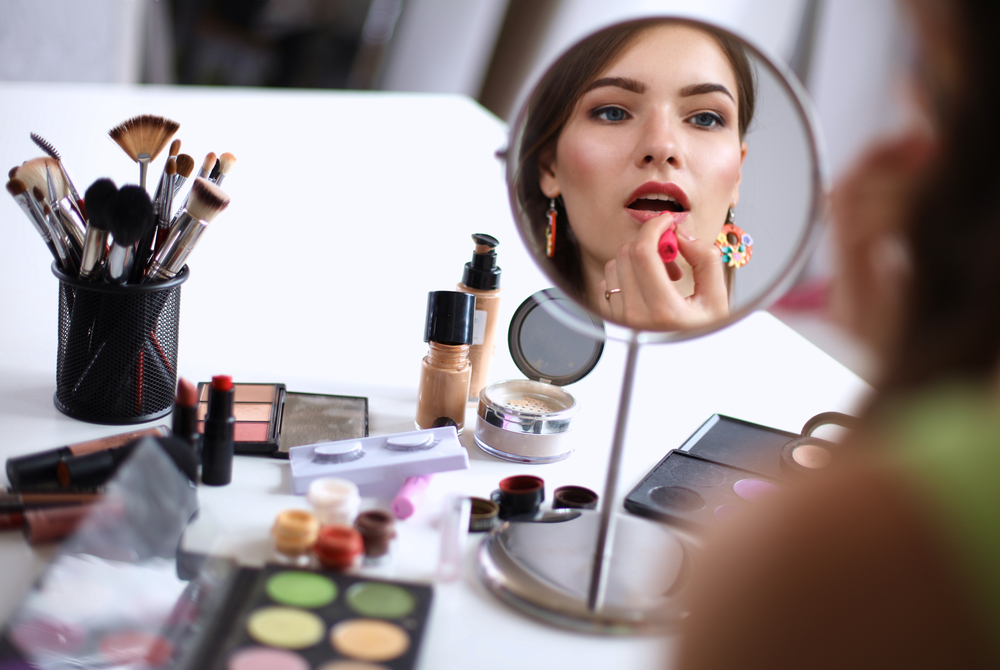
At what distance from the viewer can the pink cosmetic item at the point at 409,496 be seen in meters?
0.69

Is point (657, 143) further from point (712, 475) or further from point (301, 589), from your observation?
point (301, 589)

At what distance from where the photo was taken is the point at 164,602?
0.55m

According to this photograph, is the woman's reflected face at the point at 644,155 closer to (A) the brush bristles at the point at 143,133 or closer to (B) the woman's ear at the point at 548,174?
(B) the woman's ear at the point at 548,174

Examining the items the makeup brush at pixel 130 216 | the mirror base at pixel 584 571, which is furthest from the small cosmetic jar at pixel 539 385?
the makeup brush at pixel 130 216

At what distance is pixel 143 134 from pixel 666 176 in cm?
44

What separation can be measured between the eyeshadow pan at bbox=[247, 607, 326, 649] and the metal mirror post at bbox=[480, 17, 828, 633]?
0.13 meters

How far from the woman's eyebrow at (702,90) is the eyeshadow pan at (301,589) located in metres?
0.45

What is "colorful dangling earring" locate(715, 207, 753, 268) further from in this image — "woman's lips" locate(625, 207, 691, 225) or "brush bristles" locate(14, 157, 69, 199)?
"brush bristles" locate(14, 157, 69, 199)

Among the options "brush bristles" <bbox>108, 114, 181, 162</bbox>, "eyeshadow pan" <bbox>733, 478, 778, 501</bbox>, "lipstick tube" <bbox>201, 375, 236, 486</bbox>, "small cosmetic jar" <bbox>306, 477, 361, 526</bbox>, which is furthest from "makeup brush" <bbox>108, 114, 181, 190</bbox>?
"eyeshadow pan" <bbox>733, 478, 778, 501</bbox>

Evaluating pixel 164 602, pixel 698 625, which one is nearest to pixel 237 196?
pixel 164 602

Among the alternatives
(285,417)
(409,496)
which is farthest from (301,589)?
(285,417)

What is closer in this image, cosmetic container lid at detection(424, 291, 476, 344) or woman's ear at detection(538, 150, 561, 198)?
woman's ear at detection(538, 150, 561, 198)

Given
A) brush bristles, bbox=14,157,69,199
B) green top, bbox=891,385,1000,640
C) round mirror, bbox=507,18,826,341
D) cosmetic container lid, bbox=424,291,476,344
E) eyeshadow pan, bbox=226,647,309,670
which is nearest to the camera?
green top, bbox=891,385,1000,640

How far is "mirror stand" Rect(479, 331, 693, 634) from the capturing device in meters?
0.59
